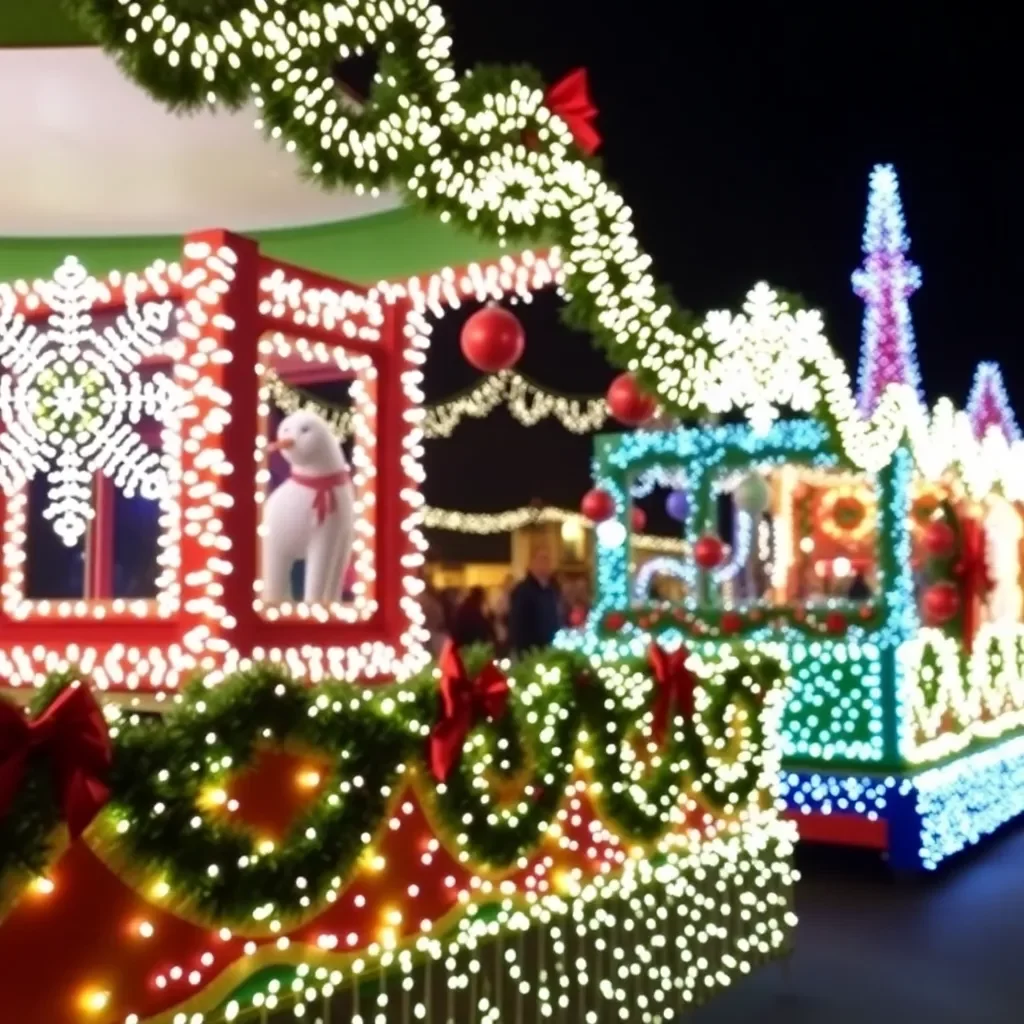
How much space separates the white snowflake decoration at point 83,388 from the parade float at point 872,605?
252 centimetres

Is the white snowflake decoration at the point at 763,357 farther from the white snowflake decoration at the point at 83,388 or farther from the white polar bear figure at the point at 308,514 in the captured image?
the white snowflake decoration at the point at 83,388

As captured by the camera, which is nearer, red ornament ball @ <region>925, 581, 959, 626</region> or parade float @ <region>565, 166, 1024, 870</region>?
parade float @ <region>565, 166, 1024, 870</region>

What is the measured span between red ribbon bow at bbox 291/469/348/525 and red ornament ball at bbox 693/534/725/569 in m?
4.68

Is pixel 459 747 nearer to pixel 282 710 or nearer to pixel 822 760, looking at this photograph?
pixel 282 710

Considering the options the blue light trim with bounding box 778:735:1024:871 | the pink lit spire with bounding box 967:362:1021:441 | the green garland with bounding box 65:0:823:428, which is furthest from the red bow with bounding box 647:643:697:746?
the pink lit spire with bounding box 967:362:1021:441

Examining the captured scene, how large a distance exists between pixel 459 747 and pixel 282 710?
27.4 inches

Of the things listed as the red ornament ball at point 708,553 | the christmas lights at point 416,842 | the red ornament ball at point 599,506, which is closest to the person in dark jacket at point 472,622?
the red ornament ball at point 599,506

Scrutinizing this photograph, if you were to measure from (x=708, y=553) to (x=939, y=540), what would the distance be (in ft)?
5.16

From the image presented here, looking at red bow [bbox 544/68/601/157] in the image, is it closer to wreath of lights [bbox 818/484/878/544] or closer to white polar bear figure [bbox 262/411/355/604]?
white polar bear figure [bbox 262/411/355/604]

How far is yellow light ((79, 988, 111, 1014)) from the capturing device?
8.96 feet

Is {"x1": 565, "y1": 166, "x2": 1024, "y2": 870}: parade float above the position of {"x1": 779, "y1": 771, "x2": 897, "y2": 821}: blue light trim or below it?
above

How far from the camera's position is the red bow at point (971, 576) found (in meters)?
9.36

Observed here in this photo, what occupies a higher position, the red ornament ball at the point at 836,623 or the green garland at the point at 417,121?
the green garland at the point at 417,121

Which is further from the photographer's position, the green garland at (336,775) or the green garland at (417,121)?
the green garland at (417,121)
